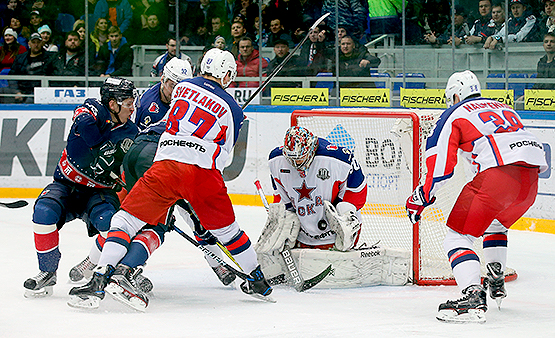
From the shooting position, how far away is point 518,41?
6504mm

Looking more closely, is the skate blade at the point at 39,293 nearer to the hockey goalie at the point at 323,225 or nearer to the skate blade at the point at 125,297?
the skate blade at the point at 125,297

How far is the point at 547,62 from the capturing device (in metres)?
6.32

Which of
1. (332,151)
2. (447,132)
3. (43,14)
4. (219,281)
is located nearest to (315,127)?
(332,151)

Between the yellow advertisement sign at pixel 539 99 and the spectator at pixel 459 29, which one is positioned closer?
the yellow advertisement sign at pixel 539 99

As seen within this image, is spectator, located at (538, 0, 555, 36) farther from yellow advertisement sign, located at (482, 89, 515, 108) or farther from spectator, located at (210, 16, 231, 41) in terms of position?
spectator, located at (210, 16, 231, 41)

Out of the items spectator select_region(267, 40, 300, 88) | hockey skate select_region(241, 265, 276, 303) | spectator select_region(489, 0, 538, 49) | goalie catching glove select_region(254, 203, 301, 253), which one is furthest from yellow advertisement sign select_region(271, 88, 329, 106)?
hockey skate select_region(241, 265, 276, 303)

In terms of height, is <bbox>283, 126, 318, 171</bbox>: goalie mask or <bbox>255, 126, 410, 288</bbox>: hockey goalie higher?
<bbox>283, 126, 318, 171</bbox>: goalie mask

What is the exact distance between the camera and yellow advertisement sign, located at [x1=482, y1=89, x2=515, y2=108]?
20.9ft

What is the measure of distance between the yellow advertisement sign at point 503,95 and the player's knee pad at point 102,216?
373cm

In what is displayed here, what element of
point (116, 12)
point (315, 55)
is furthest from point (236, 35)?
point (116, 12)

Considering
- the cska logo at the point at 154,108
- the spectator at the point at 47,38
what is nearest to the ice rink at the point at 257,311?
the cska logo at the point at 154,108

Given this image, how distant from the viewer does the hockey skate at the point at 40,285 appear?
→ 384 centimetres

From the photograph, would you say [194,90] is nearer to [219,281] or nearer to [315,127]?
[219,281]

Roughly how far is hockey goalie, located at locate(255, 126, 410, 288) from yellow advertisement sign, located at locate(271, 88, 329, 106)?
135 inches
